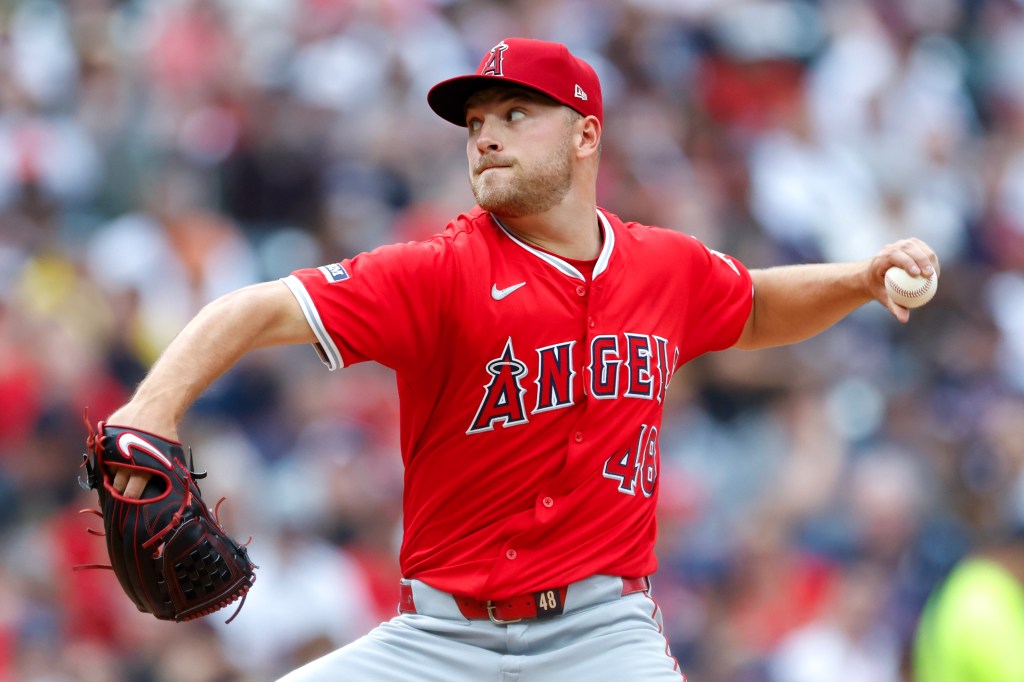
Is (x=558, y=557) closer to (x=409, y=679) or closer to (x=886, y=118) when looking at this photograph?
(x=409, y=679)

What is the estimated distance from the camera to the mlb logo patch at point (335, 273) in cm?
389

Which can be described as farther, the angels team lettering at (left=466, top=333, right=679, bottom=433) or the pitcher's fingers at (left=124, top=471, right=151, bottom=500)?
the angels team lettering at (left=466, top=333, right=679, bottom=433)

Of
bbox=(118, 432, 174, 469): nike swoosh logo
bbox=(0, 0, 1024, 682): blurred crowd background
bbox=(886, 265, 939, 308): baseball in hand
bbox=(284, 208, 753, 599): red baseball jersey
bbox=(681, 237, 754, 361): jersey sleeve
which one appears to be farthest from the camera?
bbox=(0, 0, 1024, 682): blurred crowd background

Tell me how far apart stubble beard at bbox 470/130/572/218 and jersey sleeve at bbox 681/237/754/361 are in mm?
500

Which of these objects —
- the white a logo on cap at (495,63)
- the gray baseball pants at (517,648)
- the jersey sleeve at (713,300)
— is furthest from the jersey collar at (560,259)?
the gray baseball pants at (517,648)

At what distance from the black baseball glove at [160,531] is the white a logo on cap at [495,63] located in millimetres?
1421

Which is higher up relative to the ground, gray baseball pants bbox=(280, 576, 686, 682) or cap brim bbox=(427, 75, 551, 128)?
cap brim bbox=(427, 75, 551, 128)

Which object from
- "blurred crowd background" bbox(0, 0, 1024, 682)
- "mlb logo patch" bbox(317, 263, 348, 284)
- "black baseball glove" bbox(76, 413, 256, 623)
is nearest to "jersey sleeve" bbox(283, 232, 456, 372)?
"mlb logo patch" bbox(317, 263, 348, 284)

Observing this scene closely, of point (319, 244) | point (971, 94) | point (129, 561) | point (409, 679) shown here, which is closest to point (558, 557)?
point (409, 679)

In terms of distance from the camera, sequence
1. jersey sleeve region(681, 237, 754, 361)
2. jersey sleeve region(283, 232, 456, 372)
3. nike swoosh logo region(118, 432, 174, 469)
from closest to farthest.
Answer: nike swoosh logo region(118, 432, 174, 469), jersey sleeve region(283, 232, 456, 372), jersey sleeve region(681, 237, 754, 361)

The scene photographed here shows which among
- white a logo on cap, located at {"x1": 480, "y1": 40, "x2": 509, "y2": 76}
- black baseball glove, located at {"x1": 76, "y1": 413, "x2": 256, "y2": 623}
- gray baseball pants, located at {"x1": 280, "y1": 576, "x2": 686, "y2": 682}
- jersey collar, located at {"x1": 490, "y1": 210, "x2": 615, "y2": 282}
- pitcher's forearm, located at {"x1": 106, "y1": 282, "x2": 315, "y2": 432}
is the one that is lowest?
gray baseball pants, located at {"x1": 280, "y1": 576, "x2": 686, "y2": 682}

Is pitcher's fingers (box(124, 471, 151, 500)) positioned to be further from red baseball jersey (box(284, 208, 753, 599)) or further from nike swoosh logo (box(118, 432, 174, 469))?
red baseball jersey (box(284, 208, 753, 599))

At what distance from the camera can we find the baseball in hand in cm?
415

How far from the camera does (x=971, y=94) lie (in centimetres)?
1136
